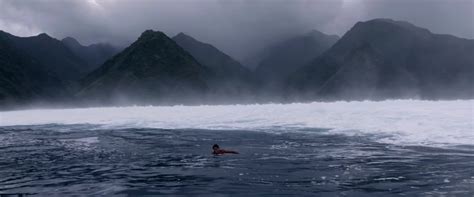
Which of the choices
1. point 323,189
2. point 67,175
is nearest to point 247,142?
point 67,175

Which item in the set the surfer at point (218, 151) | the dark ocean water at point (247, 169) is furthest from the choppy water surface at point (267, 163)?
the surfer at point (218, 151)

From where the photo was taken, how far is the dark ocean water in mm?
16359

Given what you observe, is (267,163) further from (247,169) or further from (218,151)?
(218,151)

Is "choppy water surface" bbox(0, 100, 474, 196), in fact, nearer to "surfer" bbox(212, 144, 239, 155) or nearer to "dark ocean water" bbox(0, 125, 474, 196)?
"dark ocean water" bbox(0, 125, 474, 196)

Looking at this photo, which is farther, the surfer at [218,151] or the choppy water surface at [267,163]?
the surfer at [218,151]

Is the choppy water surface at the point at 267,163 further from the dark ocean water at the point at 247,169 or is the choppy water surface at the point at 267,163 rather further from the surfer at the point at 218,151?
the surfer at the point at 218,151

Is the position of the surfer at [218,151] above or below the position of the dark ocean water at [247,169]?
above

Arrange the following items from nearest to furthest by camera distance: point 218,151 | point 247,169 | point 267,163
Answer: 1. point 247,169
2. point 267,163
3. point 218,151

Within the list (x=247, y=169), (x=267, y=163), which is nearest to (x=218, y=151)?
(x=267, y=163)

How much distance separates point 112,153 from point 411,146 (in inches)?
672

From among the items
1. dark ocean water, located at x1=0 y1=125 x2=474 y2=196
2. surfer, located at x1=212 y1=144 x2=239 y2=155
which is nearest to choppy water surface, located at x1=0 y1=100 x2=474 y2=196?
dark ocean water, located at x1=0 y1=125 x2=474 y2=196

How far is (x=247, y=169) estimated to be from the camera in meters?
20.9

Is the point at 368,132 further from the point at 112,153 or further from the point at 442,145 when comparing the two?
the point at 112,153

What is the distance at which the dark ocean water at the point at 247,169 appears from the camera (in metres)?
16.4
